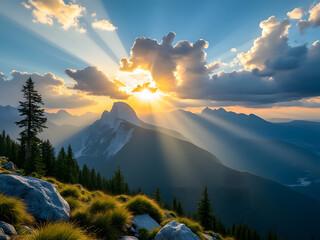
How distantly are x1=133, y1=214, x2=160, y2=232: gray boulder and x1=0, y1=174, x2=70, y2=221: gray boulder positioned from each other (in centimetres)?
376

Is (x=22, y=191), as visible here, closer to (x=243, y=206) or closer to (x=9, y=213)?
(x=9, y=213)

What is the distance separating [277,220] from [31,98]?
852ft

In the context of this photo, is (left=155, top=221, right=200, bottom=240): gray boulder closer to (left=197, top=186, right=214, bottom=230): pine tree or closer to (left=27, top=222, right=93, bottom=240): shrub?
(left=27, top=222, right=93, bottom=240): shrub

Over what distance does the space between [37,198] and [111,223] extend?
3.75m

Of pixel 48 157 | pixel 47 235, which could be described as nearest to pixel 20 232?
pixel 47 235

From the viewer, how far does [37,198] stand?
7488mm

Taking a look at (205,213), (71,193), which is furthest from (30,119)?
(205,213)

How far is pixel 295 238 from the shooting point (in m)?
167

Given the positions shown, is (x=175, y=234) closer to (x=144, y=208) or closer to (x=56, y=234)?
(x=144, y=208)

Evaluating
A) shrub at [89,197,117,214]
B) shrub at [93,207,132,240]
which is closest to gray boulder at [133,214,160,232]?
shrub at [93,207,132,240]

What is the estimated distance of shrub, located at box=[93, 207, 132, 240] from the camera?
699 cm

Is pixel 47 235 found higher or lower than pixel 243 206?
higher

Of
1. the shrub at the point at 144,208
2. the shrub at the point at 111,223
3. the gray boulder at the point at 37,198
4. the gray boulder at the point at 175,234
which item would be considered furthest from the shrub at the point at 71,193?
the gray boulder at the point at 175,234

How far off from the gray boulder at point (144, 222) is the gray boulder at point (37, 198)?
3.76 meters
